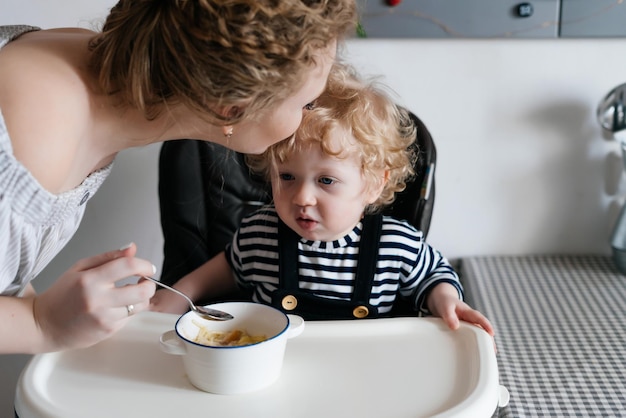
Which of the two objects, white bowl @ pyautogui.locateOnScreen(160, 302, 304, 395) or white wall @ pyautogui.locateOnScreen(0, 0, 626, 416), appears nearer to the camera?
white bowl @ pyautogui.locateOnScreen(160, 302, 304, 395)

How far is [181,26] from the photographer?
831 mm

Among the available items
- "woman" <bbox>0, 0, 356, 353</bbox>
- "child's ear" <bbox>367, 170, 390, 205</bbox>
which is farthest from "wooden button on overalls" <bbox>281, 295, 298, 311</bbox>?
"woman" <bbox>0, 0, 356, 353</bbox>

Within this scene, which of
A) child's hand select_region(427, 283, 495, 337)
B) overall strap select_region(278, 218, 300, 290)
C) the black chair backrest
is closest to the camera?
child's hand select_region(427, 283, 495, 337)

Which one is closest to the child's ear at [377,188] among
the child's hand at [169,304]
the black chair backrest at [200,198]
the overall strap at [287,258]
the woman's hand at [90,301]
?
the overall strap at [287,258]

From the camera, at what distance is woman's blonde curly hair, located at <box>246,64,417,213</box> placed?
3.89 ft

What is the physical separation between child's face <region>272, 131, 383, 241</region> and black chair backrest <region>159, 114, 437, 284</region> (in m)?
0.23

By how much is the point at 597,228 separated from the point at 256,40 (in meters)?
1.50

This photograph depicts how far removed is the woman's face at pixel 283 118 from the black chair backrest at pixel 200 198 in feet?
1.42

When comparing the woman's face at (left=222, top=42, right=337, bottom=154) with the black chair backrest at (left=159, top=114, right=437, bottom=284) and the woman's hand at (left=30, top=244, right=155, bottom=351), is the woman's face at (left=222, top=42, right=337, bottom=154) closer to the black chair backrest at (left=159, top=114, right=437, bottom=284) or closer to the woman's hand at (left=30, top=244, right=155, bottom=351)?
the woman's hand at (left=30, top=244, right=155, bottom=351)

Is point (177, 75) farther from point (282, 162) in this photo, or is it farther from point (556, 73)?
point (556, 73)

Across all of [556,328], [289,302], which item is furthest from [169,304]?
[556,328]

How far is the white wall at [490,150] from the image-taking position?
1849mm

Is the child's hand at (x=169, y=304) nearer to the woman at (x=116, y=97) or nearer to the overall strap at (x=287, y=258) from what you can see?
the overall strap at (x=287, y=258)

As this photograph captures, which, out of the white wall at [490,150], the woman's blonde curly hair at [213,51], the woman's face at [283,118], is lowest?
the white wall at [490,150]
